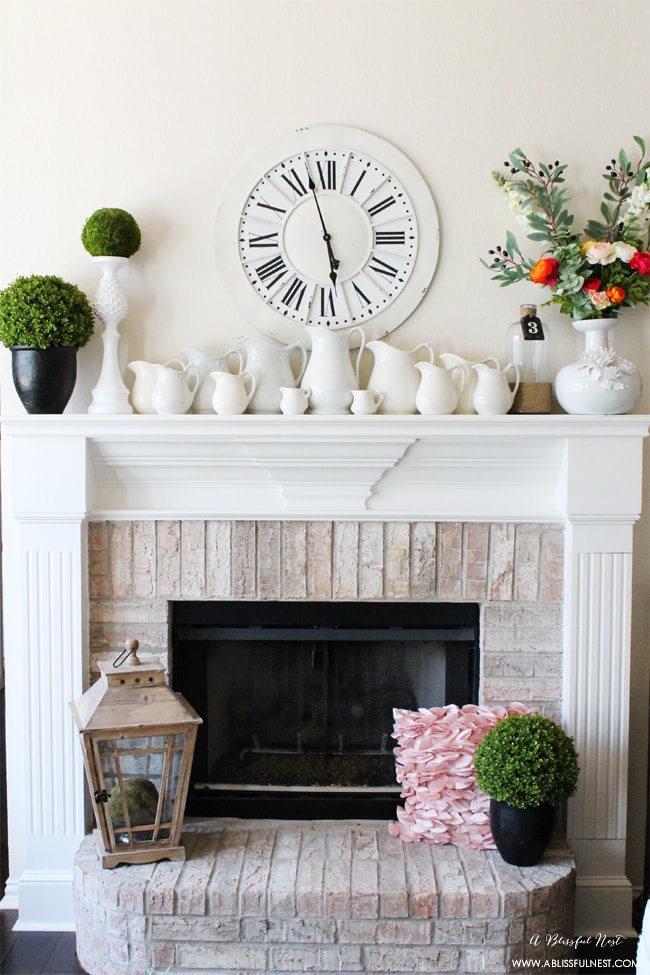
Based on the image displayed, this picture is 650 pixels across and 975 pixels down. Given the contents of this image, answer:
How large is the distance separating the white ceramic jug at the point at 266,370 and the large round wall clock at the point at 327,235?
8 cm

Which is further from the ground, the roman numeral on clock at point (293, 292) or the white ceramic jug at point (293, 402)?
the roman numeral on clock at point (293, 292)

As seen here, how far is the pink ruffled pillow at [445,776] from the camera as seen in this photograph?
2318 mm

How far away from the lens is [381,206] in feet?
7.94

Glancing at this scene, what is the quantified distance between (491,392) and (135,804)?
1359mm

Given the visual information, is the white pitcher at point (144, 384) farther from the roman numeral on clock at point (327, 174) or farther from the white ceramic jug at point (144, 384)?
the roman numeral on clock at point (327, 174)

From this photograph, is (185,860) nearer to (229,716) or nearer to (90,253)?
(229,716)

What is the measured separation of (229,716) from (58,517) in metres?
0.76

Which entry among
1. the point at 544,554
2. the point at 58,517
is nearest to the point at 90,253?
the point at 58,517

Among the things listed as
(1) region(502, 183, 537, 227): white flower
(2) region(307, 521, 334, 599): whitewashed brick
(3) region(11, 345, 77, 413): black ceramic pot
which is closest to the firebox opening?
(2) region(307, 521, 334, 599): whitewashed brick

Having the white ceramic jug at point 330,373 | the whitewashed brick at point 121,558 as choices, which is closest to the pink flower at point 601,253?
the white ceramic jug at point 330,373

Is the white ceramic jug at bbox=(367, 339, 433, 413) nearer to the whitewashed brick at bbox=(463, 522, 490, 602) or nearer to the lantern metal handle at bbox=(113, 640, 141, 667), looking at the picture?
the whitewashed brick at bbox=(463, 522, 490, 602)

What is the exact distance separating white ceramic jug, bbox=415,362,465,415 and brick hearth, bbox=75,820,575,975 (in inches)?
44.9

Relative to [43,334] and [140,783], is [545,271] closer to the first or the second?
[43,334]

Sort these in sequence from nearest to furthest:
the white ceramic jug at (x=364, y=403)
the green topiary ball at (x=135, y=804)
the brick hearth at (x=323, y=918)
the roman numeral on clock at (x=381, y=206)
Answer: the brick hearth at (x=323, y=918)
the green topiary ball at (x=135, y=804)
the white ceramic jug at (x=364, y=403)
the roman numeral on clock at (x=381, y=206)
